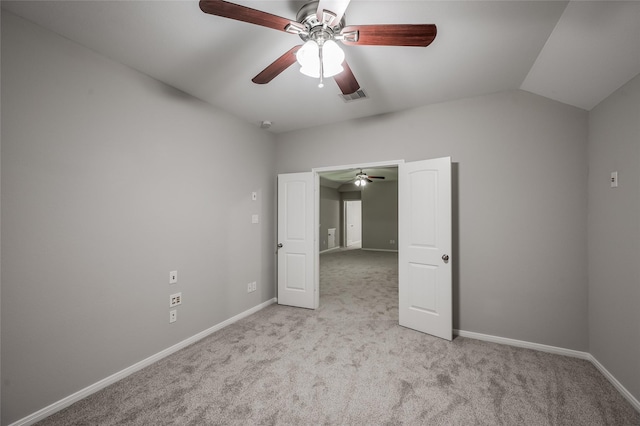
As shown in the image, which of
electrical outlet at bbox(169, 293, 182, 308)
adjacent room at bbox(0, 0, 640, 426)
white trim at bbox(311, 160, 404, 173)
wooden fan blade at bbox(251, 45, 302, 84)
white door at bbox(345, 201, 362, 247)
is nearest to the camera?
wooden fan blade at bbox(251, 45, 302, 84)

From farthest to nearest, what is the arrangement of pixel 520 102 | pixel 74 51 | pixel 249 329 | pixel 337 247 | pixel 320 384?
pixel 337 247
pixel 249 329
pixel 520 102
pixel 320 384
pixel 74 51

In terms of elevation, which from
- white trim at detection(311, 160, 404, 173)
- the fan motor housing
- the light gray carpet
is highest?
the fan motor housing

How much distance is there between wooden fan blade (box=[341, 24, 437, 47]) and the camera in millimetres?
1301

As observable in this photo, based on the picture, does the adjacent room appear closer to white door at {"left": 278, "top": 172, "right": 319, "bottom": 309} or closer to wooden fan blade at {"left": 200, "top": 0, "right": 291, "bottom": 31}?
wooden fan blade at {"left": 200, "top": 0, "right": 291, "bottom": 31}

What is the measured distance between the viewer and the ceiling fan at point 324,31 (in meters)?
1.24

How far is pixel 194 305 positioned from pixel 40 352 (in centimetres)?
119

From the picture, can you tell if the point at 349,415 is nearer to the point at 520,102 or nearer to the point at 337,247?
the point at 520,102

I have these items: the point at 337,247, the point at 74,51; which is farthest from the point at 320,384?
the point at 337,247

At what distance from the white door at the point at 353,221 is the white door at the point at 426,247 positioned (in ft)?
26.5

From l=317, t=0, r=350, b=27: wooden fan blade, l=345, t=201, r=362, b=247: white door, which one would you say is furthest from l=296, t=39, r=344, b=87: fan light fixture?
l=345, t=201, r=362, b=247: white door

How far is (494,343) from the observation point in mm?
2713

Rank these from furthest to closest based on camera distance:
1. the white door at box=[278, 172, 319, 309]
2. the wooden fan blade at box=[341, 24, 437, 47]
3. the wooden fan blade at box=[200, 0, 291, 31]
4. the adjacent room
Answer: the white door at box=[278, 172, 319, 309] → the adjacent room → the wooden fan blade at box=[341, 24, 437, 47] → the wooden fan blade at box=[200, 0, 291, 31]

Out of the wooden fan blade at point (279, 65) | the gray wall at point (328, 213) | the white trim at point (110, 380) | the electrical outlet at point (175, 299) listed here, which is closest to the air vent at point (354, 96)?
the wooden fan blade at point (279, 65)

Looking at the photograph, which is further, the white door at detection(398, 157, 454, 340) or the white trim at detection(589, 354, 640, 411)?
the white door at detection(398, 157, 454, 340)
